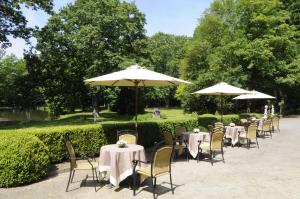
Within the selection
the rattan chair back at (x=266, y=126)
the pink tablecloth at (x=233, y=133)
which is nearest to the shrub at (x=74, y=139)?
the pink tablecloth at (x=233, y=133)

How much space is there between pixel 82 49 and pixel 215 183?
2521cm

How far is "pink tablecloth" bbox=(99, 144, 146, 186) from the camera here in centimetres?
709

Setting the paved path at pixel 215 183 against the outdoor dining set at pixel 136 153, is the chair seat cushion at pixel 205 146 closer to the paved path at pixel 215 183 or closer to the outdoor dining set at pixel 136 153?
the outdoor dining set at pixel 136 153

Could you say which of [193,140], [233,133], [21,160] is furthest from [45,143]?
[233,133]

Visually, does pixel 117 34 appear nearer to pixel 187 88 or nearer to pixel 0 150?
pixel 187 88

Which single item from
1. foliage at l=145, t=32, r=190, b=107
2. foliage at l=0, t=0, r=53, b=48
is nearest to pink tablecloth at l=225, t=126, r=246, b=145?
foliage at l=0, t=0, r=53, b=48

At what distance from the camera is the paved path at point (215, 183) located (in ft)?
22.0

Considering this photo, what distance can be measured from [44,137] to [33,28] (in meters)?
15.8

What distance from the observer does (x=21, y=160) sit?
7414 millimetres

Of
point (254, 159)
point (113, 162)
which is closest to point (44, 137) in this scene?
point (113, 162)

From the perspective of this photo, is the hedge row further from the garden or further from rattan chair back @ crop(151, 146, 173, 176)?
rattan chair back @ crop(151, 146, 173, 176)

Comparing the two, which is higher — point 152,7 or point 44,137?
point 152,7

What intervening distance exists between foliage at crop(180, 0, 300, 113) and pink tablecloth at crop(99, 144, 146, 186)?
88.9ft

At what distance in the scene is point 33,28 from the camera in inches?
892
